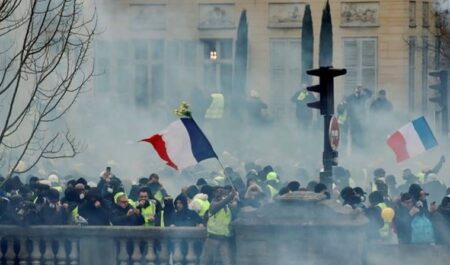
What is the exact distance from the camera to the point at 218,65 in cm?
5050

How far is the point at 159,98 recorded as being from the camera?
4906cm

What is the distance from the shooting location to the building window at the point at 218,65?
164ft

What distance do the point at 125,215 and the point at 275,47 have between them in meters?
22.8

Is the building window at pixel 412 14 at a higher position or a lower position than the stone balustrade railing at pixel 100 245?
higher

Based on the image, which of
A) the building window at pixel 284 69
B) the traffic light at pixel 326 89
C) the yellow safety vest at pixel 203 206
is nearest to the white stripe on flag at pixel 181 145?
the yellow safety vest at pixel 203 206

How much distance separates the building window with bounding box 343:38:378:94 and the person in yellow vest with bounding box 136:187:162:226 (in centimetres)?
2147

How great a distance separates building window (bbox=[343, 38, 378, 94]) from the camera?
52094 mm

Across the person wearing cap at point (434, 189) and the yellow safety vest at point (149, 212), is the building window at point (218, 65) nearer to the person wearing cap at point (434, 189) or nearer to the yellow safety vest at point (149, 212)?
the person wearing cap at point (434, 189)

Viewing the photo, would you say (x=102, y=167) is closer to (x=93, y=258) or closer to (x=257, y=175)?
(x=257, y=175)

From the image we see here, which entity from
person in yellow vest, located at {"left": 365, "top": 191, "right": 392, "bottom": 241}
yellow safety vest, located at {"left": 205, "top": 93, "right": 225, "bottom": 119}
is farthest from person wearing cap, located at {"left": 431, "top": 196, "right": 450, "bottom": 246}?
yellow safety vest, located at {"left": 205, "top": 93, "right": 225, "bottom": 119}

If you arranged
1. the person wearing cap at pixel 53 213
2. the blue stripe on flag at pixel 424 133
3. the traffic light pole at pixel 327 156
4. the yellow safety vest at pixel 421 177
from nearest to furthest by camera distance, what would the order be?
the person wearing cap at pixel 53 213
the traffic light pole at pixel 327 156
the blue stripe on flag at pixel 424 133
the yellow safety vest at pixel 421 177

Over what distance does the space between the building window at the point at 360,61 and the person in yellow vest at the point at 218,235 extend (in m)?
23.4

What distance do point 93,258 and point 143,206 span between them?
2.00 metres

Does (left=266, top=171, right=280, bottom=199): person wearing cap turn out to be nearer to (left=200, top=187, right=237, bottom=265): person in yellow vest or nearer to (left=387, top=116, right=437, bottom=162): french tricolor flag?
(left=387, top=116, right=437, bottom=162): french tricolor flag
